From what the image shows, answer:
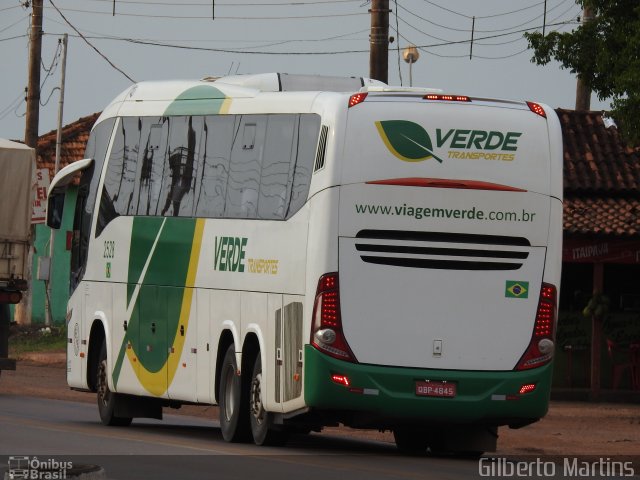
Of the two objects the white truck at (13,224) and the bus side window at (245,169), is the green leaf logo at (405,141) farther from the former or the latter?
the white truck at (13,224)

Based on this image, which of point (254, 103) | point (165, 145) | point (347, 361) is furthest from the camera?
point (165, 145)

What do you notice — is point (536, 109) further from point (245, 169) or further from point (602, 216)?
point (602, 216)

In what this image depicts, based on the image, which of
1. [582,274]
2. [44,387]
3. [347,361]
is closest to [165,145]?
[347,361]

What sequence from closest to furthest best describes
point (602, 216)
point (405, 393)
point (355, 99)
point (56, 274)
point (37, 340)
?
point (405, 393) → point (355, 99) → point (602, 216) → point (37, 340) → point (56, 274)

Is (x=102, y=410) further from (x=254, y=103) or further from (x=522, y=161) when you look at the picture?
(x=522, y=161)

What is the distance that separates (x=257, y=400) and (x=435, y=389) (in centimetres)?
230

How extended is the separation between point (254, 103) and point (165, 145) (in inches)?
81.8

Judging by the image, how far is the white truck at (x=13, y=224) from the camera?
1005 inches

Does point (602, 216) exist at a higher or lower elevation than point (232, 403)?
higher

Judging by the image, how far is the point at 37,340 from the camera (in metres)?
41.5

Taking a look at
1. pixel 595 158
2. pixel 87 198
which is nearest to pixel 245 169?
pixel 87 198

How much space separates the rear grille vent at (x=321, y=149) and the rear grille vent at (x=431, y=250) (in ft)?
2.75

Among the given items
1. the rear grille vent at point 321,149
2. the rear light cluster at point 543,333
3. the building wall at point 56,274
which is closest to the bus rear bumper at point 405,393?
the rear light cluster at point 543,333

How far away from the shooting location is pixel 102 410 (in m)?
22.1
